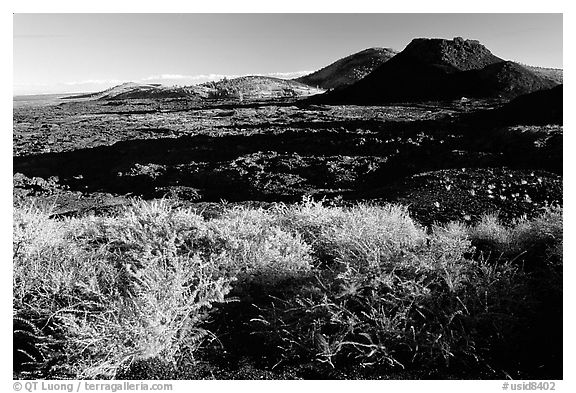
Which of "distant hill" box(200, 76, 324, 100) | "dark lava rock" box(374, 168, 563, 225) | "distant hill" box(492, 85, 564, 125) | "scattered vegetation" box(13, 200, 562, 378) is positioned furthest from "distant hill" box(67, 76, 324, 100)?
"scattered vegetation" box(13, 200, 562, 378)

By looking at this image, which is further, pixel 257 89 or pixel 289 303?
pixel 257 89

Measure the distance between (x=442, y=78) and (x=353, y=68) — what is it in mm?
10636

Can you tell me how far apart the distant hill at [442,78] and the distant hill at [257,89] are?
24.6 feet

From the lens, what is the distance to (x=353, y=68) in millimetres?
29516

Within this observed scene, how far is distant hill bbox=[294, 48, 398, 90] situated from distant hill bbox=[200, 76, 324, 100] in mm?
1182

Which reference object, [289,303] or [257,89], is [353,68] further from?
[289,303]

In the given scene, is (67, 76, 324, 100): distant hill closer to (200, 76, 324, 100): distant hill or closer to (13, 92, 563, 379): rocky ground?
(200, 76, 324, 100): distant hill

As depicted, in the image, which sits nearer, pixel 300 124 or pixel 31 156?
pixel 31 156

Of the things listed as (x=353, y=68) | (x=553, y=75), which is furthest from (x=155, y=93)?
(x=553, y=75)

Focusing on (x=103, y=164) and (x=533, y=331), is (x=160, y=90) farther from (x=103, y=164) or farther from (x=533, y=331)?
(x=533, y=331)

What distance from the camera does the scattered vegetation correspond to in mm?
2773
